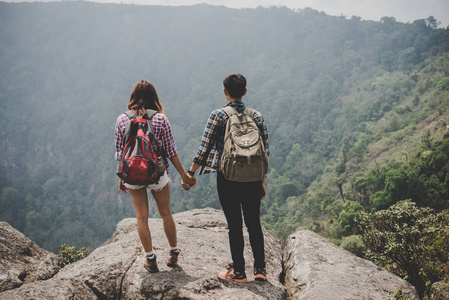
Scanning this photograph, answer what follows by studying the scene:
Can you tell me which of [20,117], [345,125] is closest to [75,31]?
[20,117]

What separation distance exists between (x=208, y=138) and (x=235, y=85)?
550 millimetres

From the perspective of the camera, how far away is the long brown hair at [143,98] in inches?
113

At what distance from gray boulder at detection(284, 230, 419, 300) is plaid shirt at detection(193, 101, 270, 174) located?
1641 mm

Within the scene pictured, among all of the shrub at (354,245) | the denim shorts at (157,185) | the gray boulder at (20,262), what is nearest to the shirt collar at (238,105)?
the denim shorts at (157,185)

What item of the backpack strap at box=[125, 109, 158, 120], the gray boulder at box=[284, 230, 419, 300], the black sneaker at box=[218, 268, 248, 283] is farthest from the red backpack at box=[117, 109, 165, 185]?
the gray boulder at box=[284, 230, 419, 300]

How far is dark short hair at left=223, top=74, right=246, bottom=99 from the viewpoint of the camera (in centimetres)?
269

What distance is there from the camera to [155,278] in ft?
9.66

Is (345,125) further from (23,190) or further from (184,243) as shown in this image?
(23,190)

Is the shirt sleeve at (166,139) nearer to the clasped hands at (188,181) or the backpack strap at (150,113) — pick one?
the backpack strap at (150,113)

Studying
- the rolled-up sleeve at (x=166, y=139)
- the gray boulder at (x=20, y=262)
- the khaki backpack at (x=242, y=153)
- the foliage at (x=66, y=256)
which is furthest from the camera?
the foliage at (x=66, y=256)

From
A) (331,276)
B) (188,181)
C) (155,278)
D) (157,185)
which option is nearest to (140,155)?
(157,185)

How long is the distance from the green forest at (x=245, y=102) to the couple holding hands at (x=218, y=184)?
310cm

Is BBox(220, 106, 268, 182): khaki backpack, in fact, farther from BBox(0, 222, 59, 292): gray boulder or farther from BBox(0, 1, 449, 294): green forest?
BBox(0, 1, 449, 294): green forest

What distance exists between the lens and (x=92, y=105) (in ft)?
468
